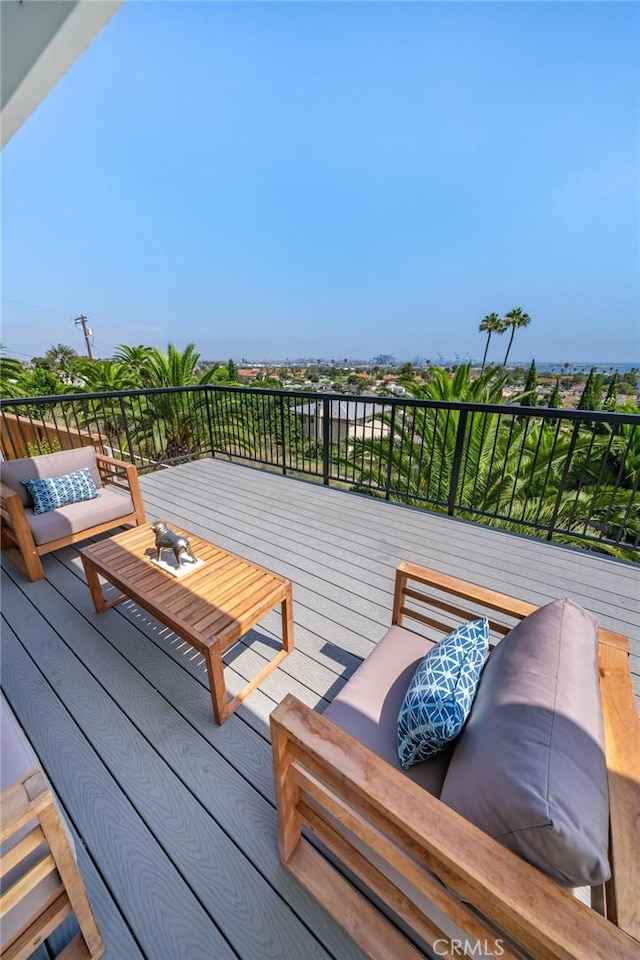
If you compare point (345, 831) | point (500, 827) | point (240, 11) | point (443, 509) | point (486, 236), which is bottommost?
point (443, 509)

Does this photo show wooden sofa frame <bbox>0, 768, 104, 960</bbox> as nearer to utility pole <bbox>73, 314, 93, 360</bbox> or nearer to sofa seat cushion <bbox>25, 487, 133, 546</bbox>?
sofa seat cushion <bbox>25, 487, 133, 546</bbox>

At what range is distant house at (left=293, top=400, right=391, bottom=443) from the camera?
400 centimetres

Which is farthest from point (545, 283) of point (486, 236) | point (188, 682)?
point (188, 682)

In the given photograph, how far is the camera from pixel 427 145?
797cm

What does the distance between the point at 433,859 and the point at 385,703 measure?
0.55 meters

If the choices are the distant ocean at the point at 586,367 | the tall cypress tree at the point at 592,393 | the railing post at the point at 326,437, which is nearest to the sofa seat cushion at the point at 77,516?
the railing post at the point at 326,437

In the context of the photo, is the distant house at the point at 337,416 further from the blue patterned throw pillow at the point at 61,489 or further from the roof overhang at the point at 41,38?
the roof overhang at the point at 41,38

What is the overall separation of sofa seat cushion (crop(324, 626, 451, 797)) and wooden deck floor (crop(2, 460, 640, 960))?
0.48 meters

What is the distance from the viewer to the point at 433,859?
2.38 ft

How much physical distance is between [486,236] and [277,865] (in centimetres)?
2137

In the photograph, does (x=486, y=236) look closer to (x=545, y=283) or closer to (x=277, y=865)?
(x=545, y=283)

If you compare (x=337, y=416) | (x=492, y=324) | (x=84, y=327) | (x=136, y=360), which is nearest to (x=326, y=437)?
(x=337, y=416)

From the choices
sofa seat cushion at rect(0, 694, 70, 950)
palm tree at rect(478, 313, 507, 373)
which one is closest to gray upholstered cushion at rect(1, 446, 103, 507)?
sofa seat cushion at rect(0, 694, 70, 950)
